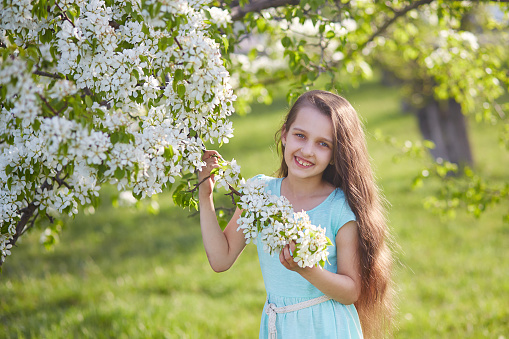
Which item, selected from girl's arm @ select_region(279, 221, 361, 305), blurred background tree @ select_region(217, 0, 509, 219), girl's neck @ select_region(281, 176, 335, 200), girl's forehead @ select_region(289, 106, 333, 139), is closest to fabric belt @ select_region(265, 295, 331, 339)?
girl's arm @ select_region(279, 221, 361, 305)

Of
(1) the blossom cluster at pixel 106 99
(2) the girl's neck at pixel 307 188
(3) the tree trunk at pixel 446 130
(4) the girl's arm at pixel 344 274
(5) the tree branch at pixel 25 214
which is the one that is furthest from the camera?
(3) the tree trunk at pixel 446 130

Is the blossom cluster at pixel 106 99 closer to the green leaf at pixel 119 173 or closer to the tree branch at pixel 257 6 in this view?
the green leaf at pixel 119 173

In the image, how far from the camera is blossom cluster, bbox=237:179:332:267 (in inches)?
74.0

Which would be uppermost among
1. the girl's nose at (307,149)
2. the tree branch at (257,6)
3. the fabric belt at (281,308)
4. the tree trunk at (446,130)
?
the tree trunk at (446,130)

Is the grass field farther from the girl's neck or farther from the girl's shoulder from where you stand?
the girl's shoulder

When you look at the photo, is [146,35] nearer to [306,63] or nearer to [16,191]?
[16,191]

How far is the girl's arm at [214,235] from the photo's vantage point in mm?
2416

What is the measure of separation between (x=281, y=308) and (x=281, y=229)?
0.79 metres

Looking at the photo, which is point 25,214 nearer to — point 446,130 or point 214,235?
point 214,235

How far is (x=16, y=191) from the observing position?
6.78ft

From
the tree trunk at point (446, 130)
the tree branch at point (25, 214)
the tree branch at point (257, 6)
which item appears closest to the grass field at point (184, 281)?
the tree branch at point (257, 6)

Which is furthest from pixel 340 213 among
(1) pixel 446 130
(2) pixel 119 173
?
(1) pixel 446 130

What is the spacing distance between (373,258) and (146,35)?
148 cm

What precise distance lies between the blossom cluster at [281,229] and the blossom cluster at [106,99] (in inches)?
7.4
